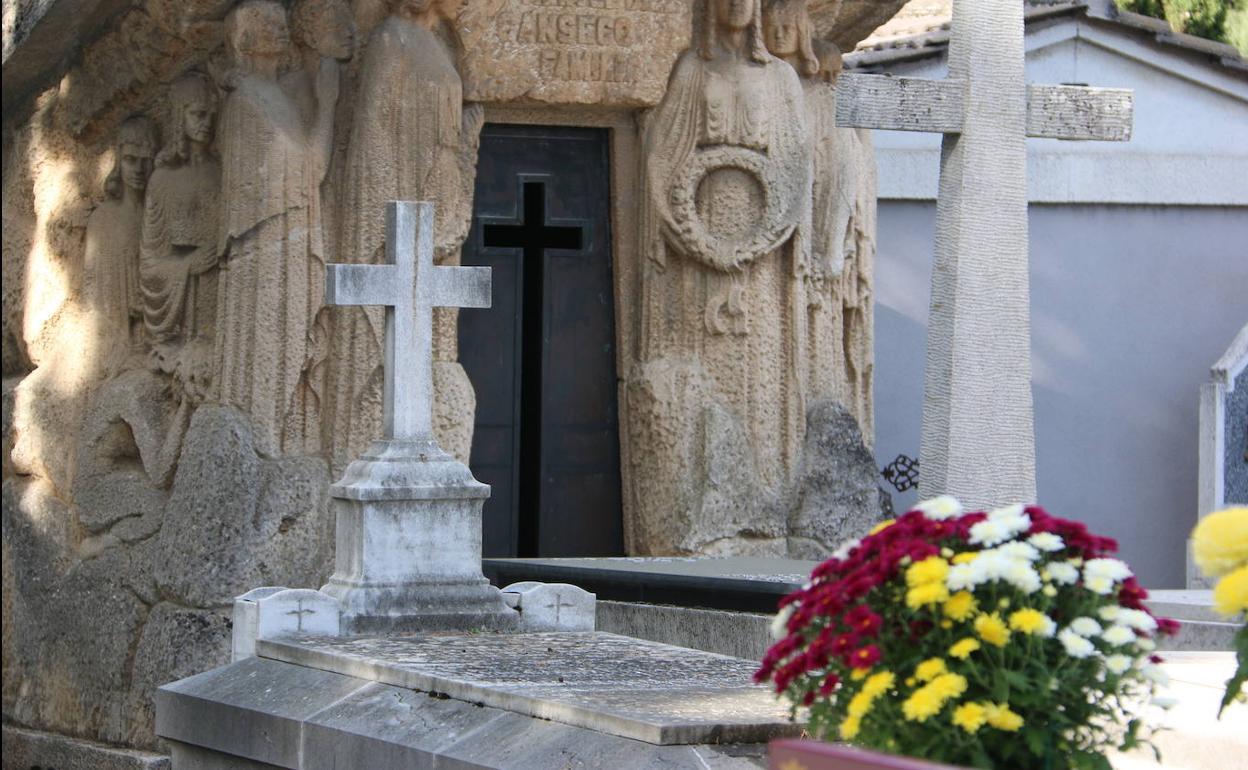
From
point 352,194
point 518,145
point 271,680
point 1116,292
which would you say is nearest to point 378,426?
point 352,194

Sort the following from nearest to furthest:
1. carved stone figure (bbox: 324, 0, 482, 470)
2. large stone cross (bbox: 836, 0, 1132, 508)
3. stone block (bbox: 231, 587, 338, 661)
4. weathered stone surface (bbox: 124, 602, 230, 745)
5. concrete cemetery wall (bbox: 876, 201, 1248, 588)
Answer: stone block (bbox: 231, 587, 338, 661), large stone cross (bbox: 836, 0, 1132, 508), weathered stone surface (bbox: 124, 602, 230, 745), carved stone figure (bbox: 324, 0, 482, 470), concrete cemetery wall (bbox: 876, 201, 1248, 588)

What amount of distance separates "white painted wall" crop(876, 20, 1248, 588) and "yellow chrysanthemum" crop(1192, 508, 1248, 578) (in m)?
10.8

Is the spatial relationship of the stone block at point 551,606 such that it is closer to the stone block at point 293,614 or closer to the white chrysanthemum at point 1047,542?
the stone block at point 293,614

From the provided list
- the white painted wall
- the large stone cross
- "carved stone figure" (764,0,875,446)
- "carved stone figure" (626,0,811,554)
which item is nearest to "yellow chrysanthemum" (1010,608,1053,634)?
the large stone cross

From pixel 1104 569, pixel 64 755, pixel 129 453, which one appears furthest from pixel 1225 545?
pixel 64 755

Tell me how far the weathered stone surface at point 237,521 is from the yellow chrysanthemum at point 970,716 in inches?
270

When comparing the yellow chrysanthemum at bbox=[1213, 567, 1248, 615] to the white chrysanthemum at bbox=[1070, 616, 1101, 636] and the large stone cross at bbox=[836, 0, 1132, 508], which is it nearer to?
the white chrysanthemum at bbox=[1070, 616, 1101, 636]

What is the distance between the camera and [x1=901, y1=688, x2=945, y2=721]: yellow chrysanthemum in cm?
428

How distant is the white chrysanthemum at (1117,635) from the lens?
14.5 feet

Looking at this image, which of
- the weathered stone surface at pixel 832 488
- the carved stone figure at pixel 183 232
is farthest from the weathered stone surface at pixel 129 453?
the weathered stone surface at pixel 832 488

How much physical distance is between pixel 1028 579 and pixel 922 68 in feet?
36.8

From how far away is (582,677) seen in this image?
6.90 m

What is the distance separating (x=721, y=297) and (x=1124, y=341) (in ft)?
15.2

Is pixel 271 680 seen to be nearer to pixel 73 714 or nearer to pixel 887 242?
pixel 73 714
